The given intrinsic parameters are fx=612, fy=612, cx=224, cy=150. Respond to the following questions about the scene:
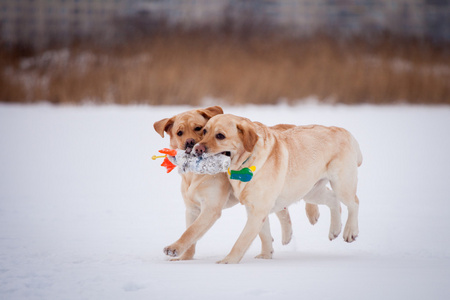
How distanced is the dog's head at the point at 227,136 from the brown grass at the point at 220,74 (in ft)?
31.2

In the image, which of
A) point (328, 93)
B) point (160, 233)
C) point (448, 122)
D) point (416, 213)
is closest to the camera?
point (160, 233)

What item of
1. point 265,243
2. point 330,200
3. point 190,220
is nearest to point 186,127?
point 190,220

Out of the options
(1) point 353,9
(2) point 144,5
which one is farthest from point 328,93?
(2) point 144,5

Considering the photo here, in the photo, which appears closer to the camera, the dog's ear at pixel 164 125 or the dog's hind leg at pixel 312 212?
the dog's ear at pixel 164 125

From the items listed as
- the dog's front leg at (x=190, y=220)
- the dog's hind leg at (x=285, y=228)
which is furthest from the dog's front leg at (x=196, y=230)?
the dog's hind leg at (x=285, y=228)

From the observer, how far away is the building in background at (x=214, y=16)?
16547mm

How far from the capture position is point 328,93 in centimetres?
1446

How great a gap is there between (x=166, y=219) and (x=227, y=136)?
255cm

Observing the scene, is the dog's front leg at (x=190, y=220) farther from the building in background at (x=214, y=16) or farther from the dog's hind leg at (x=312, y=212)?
the building in background at (x=214, y=16)

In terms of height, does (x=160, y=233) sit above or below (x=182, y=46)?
below

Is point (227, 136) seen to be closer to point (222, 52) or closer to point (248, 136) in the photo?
point (248, 136)

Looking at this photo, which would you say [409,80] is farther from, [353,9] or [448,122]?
[353,9]

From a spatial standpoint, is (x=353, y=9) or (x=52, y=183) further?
(x=353, y=9)

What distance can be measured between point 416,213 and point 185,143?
3430mm
